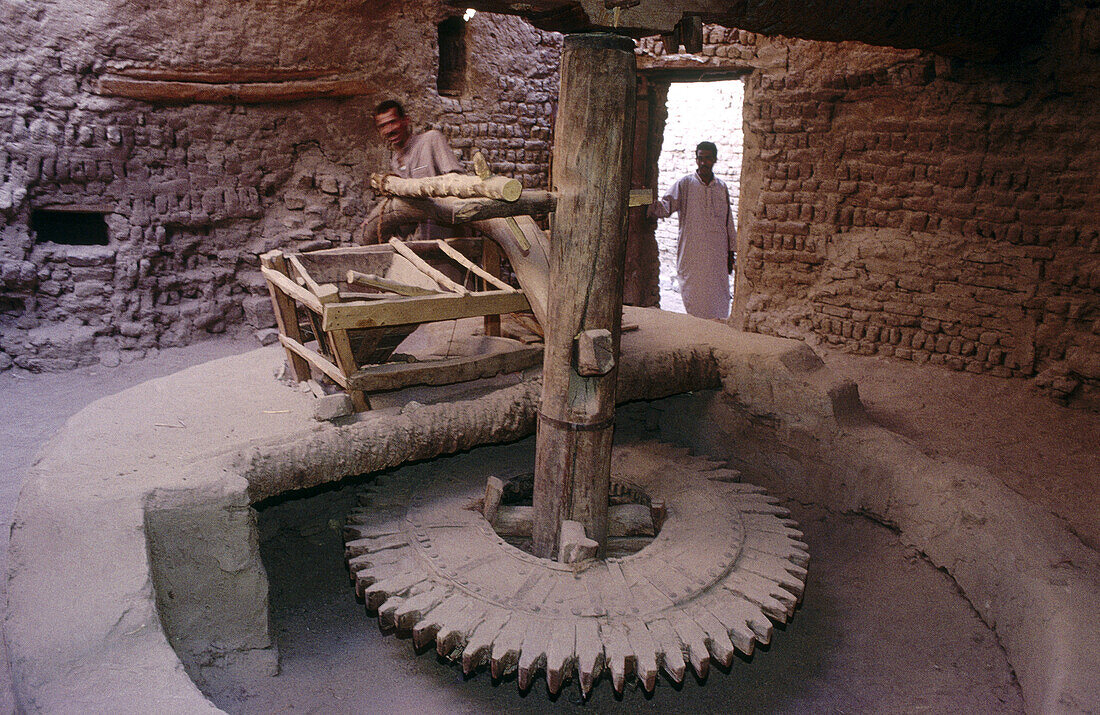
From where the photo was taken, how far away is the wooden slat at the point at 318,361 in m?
3.42

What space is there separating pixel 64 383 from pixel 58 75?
2393mm

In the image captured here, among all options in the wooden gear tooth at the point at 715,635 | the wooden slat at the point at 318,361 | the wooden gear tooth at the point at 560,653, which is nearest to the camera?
the wooden gear tooth at the point at 560,653

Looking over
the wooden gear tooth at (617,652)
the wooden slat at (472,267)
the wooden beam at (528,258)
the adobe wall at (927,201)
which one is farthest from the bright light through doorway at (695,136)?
the wooden gear tooth at (617,652)

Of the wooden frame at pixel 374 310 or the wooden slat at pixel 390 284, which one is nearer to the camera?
the wooden frame at pixel 374 310

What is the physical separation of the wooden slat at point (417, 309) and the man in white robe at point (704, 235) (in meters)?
3.82

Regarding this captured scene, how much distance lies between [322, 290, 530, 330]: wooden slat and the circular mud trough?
0.88m

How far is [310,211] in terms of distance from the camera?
22.4 feet

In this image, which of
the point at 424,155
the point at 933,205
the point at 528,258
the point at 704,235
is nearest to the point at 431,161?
the point at 424,155

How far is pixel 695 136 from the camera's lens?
12.2 meters

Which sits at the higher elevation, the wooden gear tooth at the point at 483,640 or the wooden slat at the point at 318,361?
the wooden slat at the point at 318,361

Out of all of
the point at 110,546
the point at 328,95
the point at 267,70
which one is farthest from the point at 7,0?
the point at 110,546

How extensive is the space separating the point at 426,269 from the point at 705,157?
3.96m

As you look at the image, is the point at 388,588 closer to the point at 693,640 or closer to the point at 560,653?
the point at 560,653

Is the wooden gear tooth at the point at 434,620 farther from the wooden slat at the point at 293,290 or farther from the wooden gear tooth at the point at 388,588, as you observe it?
the wooden slat at the point at 293,290
